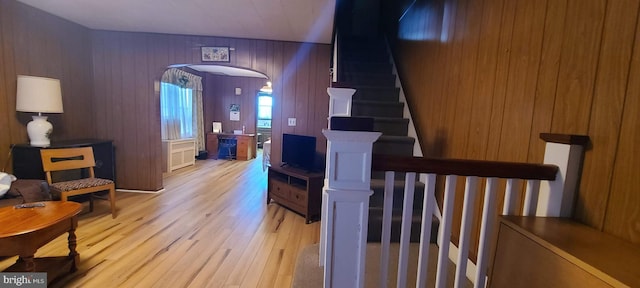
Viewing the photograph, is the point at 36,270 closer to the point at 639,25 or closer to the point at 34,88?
the point at 34,88

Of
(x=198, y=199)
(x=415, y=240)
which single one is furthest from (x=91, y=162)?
(x=415, y=240)

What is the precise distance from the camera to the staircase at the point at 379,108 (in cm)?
205

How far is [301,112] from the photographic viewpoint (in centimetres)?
405

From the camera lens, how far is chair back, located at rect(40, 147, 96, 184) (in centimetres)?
277

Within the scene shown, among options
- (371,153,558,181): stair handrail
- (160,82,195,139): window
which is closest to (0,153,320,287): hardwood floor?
(371,153,558,181): stair handrail

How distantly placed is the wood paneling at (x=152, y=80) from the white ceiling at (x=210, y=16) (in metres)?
0.16

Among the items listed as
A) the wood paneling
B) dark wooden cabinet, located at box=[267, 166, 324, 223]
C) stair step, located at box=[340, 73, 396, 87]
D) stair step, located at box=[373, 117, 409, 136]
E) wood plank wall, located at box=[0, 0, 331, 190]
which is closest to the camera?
stair step, located at box=[373, 117, 409, 136]

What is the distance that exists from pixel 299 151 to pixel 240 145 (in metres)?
3.97

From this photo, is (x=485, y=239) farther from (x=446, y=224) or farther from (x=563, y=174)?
(x=563, y=174)

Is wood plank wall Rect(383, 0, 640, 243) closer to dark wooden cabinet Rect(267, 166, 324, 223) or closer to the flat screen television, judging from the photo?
dark wooden cabinet Rect(267, 166, 324, 223)

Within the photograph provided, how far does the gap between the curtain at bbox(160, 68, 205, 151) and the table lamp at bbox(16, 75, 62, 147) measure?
227cm

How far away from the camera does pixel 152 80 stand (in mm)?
3881

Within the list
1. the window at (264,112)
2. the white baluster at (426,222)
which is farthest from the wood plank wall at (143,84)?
the window at (264,112)

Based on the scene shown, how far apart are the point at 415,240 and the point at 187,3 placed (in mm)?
3175
